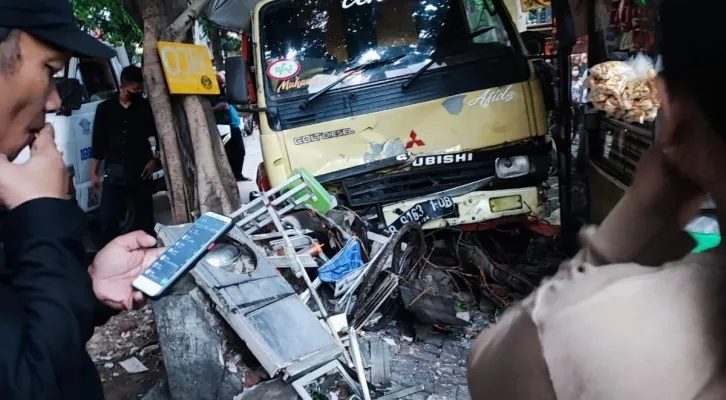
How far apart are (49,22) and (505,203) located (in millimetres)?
3395

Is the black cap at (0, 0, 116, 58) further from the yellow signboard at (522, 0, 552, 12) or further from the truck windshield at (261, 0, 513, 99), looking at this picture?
the yellow signboard at (522, 0, 552, 12)

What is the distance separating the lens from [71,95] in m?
6.03

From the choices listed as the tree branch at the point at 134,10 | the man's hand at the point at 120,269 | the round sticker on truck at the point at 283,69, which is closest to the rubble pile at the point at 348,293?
the round sticker on truck at the point at 283,69

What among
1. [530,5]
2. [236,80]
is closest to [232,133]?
[236,80]

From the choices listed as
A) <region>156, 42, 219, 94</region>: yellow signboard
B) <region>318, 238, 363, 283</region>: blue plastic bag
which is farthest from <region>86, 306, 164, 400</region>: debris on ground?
<region>156, 42, 219, 94</region>: yellow signboard

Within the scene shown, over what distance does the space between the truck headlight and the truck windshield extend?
0.74 m

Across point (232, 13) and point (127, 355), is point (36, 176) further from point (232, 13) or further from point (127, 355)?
point (232, 13)

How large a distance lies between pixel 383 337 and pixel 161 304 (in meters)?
1.56

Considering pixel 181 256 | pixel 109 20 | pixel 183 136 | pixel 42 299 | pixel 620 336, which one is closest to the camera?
pixel 620 336

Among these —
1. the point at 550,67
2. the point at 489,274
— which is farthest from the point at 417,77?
the point at 489,274

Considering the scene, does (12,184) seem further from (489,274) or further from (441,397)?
(489,274)

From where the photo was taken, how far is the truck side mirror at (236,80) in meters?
4.27

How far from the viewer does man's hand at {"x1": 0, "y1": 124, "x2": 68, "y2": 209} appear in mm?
984

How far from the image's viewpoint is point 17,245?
0.96 m
